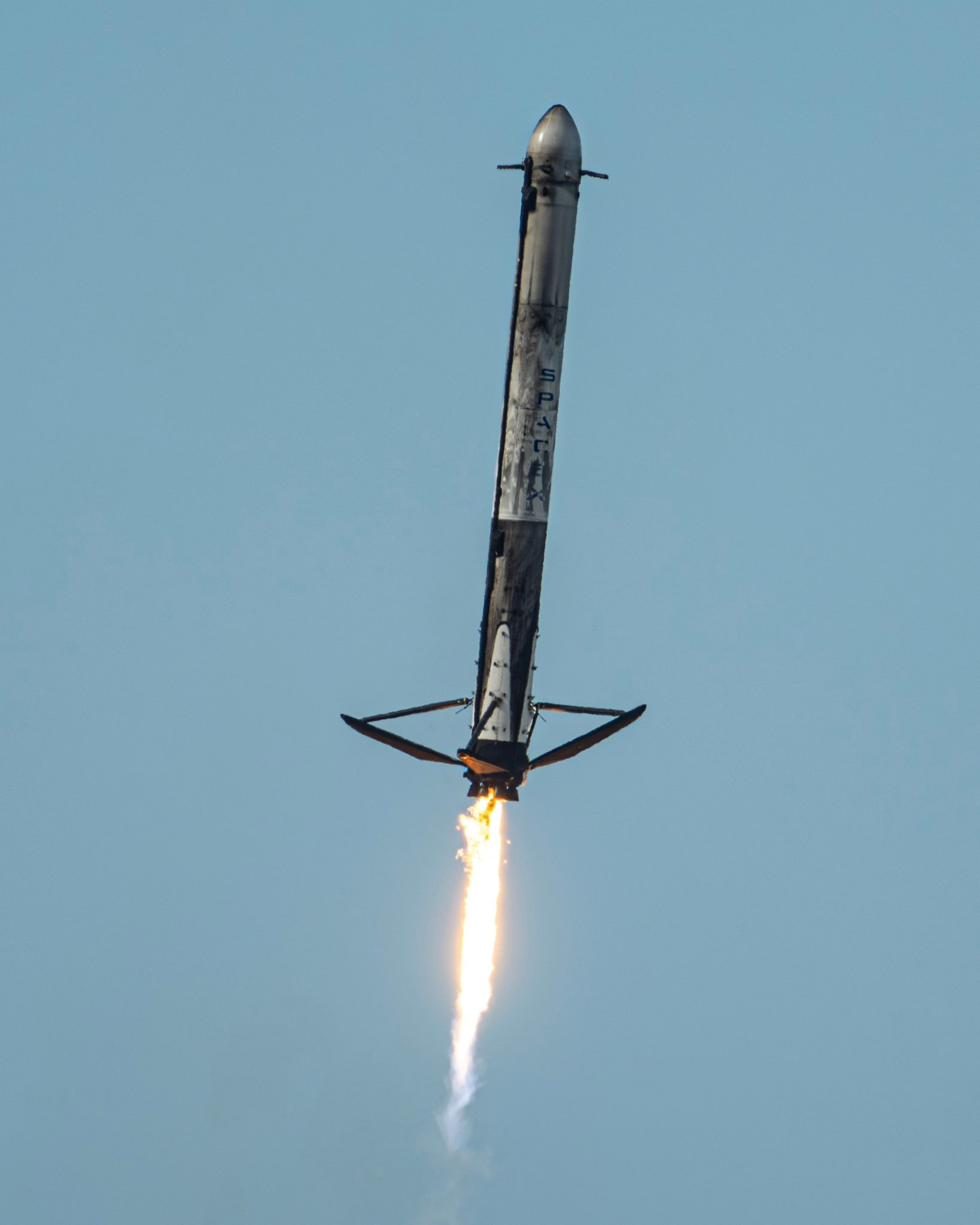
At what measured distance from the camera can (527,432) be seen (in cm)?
6556

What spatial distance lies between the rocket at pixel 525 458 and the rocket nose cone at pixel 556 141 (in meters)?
A: 0.02

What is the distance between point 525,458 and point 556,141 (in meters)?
7.74

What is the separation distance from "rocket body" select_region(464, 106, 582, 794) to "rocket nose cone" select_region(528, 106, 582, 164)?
21 millimetres

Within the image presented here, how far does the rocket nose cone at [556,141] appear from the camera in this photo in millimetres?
65438

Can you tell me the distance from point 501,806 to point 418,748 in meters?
6.97

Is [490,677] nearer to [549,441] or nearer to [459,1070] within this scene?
[549,441]

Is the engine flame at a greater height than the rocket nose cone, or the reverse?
the rocket nose cone

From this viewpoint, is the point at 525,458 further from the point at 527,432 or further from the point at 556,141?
the point at 556,141

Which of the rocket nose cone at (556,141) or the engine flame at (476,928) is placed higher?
the rocket nose cone at (556,141)

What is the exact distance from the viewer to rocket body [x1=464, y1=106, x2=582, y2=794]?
6531 centimetres

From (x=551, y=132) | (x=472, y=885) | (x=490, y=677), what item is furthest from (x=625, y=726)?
(x=551, y=132)

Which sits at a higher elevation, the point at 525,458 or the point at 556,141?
the point at 556,141

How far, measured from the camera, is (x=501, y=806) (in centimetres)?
7269

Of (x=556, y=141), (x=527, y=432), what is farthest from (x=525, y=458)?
(x=556, y=141)
